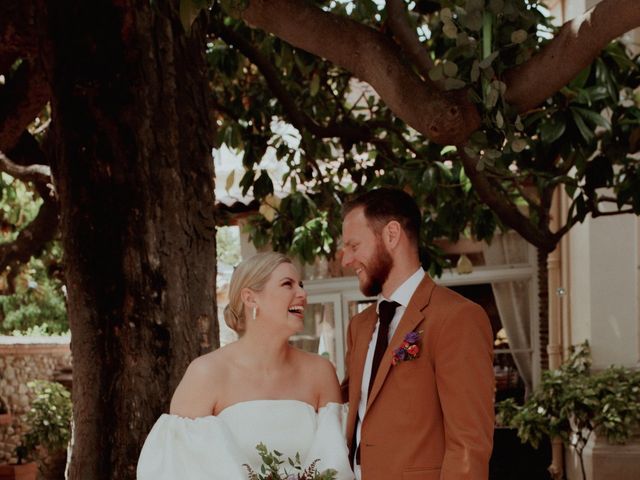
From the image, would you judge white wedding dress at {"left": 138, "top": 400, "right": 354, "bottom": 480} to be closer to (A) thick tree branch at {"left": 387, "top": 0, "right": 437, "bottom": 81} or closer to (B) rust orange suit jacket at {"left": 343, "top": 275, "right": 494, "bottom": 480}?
(B) rust orange suit jacket at {"left": 343, "top": 275, "right": 494, "bottom": 480}

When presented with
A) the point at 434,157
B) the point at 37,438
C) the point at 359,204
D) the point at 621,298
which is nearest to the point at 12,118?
the point at 434,157

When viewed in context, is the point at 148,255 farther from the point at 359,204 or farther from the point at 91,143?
the point at 359,204

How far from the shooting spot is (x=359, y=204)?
3.40m

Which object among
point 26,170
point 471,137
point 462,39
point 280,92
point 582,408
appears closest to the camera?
point 462,39

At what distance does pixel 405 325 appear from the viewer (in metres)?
3.32

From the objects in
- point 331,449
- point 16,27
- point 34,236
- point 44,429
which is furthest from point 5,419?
point 331,449

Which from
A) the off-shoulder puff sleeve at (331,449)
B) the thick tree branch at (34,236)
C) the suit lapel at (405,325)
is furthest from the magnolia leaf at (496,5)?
the thick tree branch at (34,236)

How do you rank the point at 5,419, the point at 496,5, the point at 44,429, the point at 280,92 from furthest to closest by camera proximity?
the point at 5,419 < the point at 44,429 < the point at 280,92 < the point at 496,5

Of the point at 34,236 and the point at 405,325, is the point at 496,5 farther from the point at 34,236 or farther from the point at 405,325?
the point at 34,236

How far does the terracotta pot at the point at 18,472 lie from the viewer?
37.7ft

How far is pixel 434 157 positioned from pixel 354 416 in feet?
10.2

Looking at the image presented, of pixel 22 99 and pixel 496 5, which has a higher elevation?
pixel 22 99

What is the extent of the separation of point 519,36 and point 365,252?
91 centimetres

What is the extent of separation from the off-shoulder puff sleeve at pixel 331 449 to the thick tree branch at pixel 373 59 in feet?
3.80
